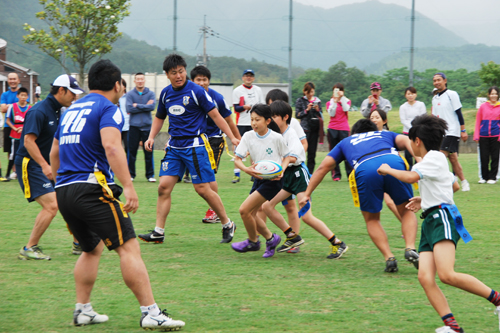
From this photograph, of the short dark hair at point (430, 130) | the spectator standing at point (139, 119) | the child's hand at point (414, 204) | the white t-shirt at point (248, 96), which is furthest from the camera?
the white t-shirt at point (248, 96)

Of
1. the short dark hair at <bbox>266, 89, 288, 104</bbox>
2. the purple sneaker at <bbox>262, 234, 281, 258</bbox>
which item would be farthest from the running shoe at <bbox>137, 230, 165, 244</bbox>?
the short dark hair at <bbox>266, 89, 288, 104</bbox>

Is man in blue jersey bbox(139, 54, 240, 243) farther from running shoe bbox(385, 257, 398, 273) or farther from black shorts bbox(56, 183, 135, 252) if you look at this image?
black shorts bbox(56, 183, 135, 252)

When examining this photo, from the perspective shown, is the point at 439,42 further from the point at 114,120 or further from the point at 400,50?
the point at 114,120

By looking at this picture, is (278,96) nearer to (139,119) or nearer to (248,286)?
(248,286)

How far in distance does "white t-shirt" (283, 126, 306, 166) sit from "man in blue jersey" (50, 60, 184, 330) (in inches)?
93.9

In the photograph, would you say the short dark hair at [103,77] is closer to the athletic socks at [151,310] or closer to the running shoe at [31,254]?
the athletic socks at [151,310]

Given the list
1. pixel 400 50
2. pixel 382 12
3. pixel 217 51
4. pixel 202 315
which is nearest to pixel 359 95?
pixel 400 50

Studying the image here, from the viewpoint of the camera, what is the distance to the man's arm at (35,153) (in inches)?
217

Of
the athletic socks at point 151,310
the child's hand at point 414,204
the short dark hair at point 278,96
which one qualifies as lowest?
the athletic socks at point 151,310

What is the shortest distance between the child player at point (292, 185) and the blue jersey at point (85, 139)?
249 cm

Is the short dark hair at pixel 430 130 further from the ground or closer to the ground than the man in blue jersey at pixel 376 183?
further from the ground

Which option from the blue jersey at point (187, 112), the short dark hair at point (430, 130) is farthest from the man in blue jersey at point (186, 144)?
the short dark hair at point (430, 130)

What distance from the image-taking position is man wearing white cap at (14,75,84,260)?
562cm

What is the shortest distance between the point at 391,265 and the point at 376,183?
2.58ft
